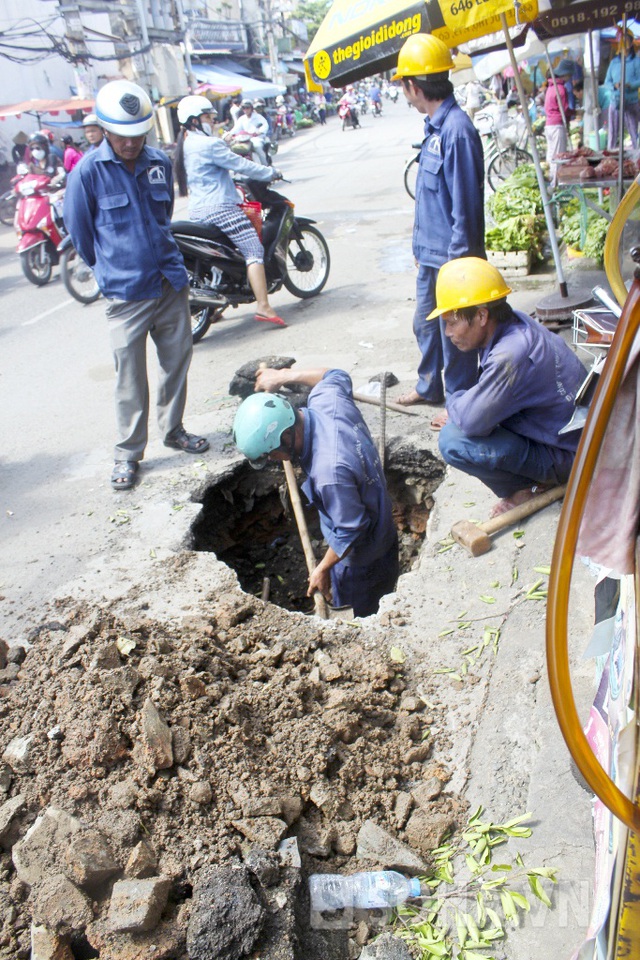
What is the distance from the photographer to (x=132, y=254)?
474 centimetres

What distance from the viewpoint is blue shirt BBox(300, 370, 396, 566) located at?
3.76m

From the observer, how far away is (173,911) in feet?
7.63

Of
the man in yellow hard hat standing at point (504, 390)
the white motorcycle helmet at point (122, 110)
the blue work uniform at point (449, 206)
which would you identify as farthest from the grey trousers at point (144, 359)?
the man in yellow hard hat standing at point (504, 390)

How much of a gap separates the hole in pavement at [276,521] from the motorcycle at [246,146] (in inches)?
184

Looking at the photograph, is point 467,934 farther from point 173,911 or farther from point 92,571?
point 92,571

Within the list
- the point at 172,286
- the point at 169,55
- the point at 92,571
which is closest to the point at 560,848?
the point at 92,571

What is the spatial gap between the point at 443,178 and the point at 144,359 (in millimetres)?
2224

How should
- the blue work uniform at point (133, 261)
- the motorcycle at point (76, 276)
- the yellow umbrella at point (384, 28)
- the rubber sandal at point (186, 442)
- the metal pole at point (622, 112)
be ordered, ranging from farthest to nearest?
the motorcycle at point (76, 276), the metal pole at point (622, 112), the yellow umbrella at point (384, 28), the rubber sandal at point (186, 442), the blue work uniform at point (133, 261)

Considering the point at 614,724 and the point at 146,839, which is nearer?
the point at 614,724

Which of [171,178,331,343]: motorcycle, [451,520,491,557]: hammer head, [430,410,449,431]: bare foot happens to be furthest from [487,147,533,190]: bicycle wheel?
[451,520,491,557]: hammer head

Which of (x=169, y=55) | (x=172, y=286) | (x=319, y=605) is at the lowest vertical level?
(x=319, y=605)

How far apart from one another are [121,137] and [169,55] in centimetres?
3107

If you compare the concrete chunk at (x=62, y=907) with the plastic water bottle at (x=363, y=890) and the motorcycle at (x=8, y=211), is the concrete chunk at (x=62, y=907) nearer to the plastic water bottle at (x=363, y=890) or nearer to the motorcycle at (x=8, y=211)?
the plastic water bottle at (x=363, y=890)

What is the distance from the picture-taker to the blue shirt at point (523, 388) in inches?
141
